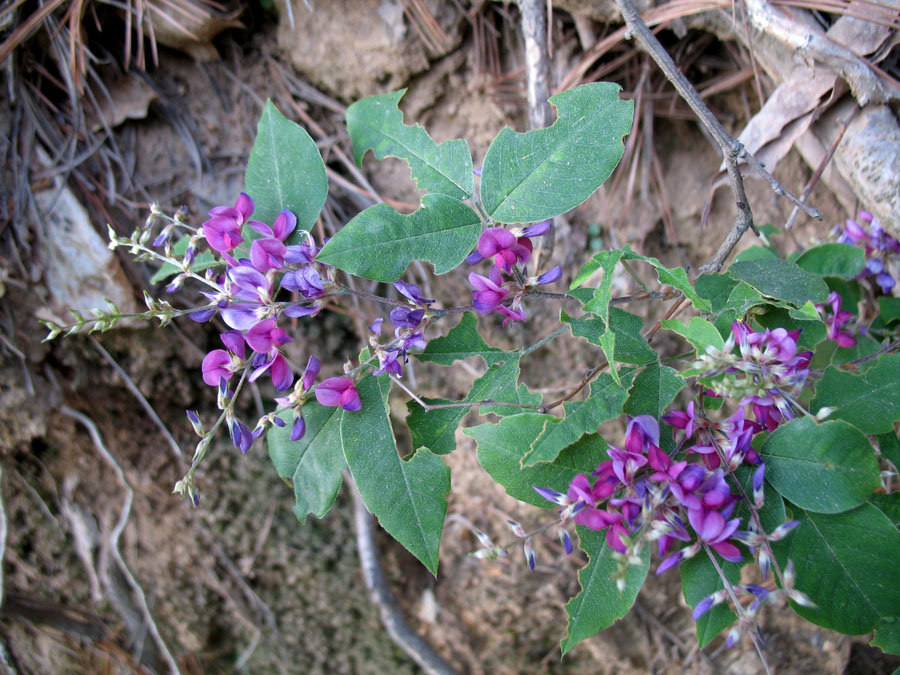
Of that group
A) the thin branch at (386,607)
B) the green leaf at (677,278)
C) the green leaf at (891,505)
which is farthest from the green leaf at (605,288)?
the thin branch at (386,607)

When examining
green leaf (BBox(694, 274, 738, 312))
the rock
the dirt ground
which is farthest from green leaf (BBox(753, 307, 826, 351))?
the rock

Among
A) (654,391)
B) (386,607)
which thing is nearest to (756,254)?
(654,391)

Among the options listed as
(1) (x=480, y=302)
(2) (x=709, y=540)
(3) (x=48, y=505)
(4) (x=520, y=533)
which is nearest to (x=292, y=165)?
(1) (x=480, y=302)

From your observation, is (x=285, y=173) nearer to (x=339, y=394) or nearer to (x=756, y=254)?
(x=339, y=394)

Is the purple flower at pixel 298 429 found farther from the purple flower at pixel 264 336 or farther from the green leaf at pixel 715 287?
the green leaf at pixel 715 287

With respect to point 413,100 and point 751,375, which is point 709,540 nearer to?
point 751,375

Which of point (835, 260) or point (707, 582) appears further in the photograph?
point (835, 260)

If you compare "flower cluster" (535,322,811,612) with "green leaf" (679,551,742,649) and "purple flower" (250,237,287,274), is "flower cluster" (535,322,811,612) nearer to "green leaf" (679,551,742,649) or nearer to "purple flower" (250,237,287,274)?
"green leaf" (679,551,742,649)
